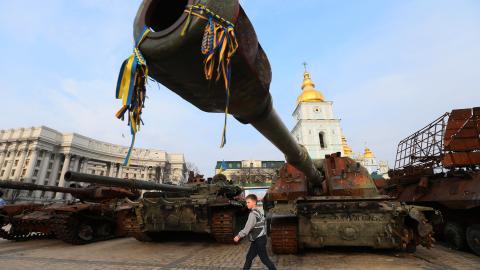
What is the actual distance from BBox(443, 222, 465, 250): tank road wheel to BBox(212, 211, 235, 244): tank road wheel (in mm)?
5587

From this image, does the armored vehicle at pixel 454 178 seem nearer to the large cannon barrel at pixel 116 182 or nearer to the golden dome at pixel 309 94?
the large cannon barrel at pixel 116 182

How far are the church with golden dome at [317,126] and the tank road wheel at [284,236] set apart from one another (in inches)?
1524

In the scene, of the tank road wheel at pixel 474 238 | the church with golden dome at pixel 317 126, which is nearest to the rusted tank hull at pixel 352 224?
the tank road wheel at pixel 474 238

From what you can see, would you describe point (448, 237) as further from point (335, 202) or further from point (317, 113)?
point (317, 113)

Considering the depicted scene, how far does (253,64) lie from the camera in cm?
169

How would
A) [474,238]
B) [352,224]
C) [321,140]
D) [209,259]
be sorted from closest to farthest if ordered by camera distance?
[352,224], [209,259], [474,238], [321,140]

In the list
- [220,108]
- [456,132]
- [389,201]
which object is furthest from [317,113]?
[220,108]

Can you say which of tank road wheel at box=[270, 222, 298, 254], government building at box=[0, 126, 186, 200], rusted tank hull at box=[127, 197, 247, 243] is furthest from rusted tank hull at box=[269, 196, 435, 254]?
government building at box=[0, 126, 186, 200]

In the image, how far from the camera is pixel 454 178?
7113 millimetres

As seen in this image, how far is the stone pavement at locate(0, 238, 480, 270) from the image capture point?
5.05 m

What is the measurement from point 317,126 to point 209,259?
41.3 m

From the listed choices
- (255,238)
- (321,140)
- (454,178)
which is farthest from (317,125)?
→ (255,238)

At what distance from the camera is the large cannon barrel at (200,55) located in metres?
1.43

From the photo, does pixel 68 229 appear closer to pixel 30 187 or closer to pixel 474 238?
pixel 30 187
